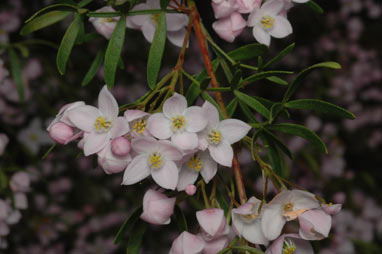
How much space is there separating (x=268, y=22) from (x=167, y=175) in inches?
15.2

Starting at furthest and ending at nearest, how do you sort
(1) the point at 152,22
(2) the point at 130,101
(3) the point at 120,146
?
1. (2) the point at 130,101
2. (1) the point at 152,22
3. (3) the point at 120,146

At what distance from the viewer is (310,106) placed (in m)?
0.83

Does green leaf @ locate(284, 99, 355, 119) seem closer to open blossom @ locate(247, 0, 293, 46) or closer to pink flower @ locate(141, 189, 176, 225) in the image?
open blossom @ locate(247, 0, 293, 46)

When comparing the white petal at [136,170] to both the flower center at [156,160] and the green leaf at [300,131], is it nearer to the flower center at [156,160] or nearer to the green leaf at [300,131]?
the flower center at [156,160]

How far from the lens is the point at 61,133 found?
0.81 meters

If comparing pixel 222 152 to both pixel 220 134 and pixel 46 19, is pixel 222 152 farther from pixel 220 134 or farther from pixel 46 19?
pixel 46 19

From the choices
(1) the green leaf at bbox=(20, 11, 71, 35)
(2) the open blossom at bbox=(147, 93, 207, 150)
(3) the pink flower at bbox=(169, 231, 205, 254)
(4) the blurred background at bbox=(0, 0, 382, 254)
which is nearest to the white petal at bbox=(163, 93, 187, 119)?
(2) the open blossom at bbox=(147, 93, 207, 150)

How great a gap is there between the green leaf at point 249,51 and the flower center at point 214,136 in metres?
0.20

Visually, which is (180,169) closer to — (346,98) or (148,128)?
(148,128)

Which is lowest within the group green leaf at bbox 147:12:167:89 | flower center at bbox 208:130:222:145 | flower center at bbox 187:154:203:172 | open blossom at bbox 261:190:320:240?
open blossom at bbox 261:190:320:240

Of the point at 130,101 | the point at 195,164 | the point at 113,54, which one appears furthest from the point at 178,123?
the point at 130,101

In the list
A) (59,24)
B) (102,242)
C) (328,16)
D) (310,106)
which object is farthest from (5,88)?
(328,16)

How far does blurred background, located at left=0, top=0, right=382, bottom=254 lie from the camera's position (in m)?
1.81

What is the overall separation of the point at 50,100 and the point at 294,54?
4.36 feet
